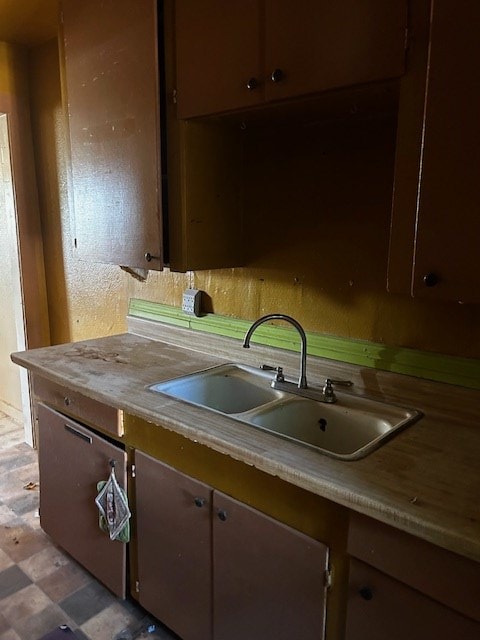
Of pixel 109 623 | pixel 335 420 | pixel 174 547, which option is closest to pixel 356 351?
pixel 335 420

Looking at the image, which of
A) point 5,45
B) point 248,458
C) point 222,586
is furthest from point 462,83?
point 5,45

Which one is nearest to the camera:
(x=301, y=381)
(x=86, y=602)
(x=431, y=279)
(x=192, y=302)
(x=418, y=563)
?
(x=418, y=563)

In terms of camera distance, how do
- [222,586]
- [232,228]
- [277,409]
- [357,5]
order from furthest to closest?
[232,228] < [277,409] < [222,586] < [357,5]

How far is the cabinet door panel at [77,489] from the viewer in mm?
1681

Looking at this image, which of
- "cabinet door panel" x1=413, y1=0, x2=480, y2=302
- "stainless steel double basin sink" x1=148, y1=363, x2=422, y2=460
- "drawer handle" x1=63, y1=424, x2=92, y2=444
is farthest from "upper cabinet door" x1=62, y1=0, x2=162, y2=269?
"cabinet door panel" x1=413, y1=0, x2=480, y2=302

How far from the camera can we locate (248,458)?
3.78 feet

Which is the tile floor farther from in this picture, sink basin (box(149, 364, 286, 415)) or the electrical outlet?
the electrical outlet

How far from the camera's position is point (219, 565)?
1325 mm

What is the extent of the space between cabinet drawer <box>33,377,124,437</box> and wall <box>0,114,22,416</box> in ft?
3.75

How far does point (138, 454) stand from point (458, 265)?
1.09 meters

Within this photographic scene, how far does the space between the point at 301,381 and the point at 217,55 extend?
1028 millimetres

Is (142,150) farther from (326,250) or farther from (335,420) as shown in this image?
(335,420)

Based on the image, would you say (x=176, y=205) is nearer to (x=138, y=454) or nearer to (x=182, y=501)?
(x=138, y=454)

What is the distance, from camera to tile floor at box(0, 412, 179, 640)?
1.66 metres
